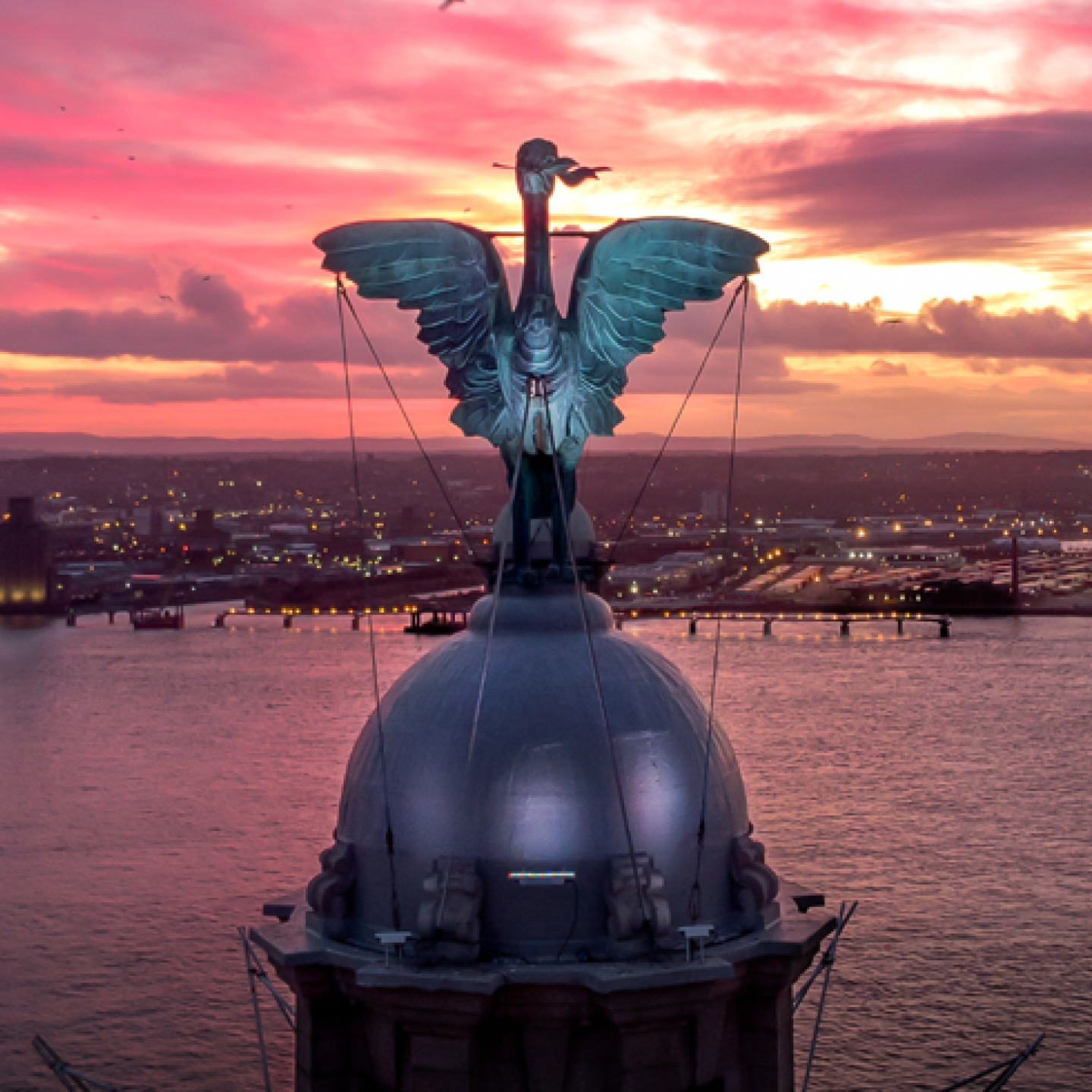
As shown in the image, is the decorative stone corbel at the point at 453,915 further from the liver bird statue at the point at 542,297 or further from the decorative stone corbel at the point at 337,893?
the liver bird statue at the point at 542,297

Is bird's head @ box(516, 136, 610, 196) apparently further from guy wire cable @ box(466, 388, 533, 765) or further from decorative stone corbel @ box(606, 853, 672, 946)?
decorative stone corbel @ box(606, 853, 672, 946)

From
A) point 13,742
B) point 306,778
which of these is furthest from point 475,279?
point 13,742

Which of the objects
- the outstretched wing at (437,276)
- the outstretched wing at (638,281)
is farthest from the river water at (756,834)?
the outstretched wing at (638,281)

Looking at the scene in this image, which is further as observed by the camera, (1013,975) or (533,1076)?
(1013,975)

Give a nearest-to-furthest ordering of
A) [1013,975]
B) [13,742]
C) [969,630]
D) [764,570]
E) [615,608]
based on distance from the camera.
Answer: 1. [1013,975]
2. [13,742]
3. [969,630]
4. [615,608]
5. [764,570]

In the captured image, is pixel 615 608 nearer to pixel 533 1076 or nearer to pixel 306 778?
pixel 306 778

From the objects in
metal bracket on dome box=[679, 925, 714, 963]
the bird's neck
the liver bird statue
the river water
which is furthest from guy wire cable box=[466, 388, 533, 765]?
the river water
